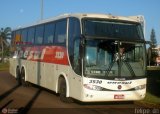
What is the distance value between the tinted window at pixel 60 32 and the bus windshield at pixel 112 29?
192 cm

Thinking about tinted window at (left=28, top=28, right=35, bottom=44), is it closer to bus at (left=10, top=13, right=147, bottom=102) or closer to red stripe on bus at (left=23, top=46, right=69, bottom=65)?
red stripe on bus at (left=23, top=46, right=69, bottom=65)

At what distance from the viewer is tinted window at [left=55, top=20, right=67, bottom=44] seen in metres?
16.2

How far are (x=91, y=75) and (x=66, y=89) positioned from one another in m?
2.03

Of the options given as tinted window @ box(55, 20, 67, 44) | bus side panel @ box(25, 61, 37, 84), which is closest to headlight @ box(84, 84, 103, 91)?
tinted window @ box(55, 20, 67, 44)

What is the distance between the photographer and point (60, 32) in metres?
16.8

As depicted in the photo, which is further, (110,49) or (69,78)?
(69,78)

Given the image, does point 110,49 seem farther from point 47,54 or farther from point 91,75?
point 47,54

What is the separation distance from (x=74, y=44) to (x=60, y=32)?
2033 mm

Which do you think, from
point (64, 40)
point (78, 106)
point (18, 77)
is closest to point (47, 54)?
point (64, 40)

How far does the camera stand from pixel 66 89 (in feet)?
51.0

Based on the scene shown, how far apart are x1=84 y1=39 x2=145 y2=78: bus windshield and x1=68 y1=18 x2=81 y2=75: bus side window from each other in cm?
52

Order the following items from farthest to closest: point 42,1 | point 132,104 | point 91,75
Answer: point 42,1 < point 132,104 < point 91,75

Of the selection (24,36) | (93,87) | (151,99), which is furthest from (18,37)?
(93,87)

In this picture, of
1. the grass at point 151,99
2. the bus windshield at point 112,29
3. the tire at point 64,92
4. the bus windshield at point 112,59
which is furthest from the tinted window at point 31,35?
the bus windshield at point 112,59
